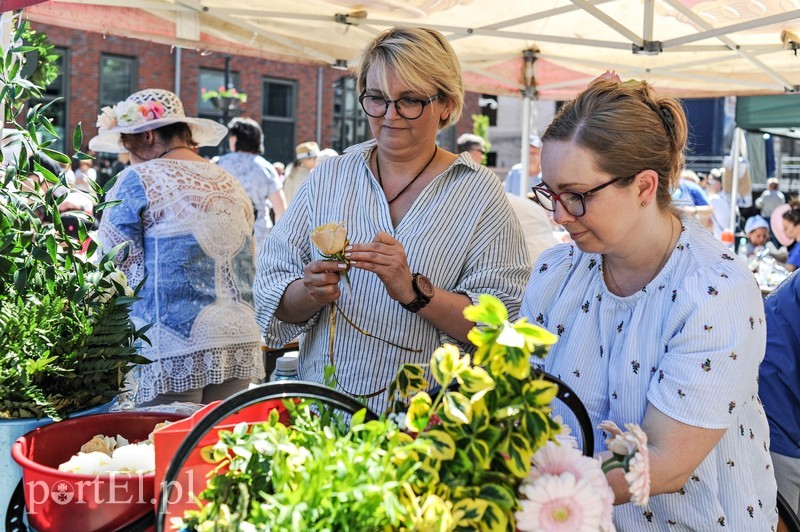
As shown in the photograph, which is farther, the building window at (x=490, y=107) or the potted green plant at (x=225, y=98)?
the building window at (x=490, y=107)

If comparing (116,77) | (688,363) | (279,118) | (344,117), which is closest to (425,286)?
(688,363)

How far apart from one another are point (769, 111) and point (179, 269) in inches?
223

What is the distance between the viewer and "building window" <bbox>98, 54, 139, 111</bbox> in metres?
17.0

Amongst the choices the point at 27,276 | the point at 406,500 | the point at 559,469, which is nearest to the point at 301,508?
the point at 406,500

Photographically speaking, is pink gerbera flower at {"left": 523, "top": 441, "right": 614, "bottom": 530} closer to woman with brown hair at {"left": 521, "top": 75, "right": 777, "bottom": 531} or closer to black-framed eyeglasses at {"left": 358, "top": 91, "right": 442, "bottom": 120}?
woman with brown hair at {"left": 521, "top": 75, "right": 777, "bottom": 531}

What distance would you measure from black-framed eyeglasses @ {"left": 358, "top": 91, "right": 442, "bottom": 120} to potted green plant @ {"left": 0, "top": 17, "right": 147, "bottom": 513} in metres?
0.67

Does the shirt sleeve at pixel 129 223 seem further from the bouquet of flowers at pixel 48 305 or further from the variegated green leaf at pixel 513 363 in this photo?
the variegated green leaf at pixel 513 363

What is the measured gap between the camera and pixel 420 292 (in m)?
1.79

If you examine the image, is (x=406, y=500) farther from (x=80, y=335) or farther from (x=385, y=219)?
(x=385, y=219)

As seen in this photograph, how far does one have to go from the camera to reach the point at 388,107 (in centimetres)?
193

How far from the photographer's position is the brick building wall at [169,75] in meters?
16.5

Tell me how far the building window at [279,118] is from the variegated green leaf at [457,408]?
1908cm

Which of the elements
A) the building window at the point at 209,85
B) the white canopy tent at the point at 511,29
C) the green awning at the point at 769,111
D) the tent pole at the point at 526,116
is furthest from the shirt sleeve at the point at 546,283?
the building window at the point at 209,85

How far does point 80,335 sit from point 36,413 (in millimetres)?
162
